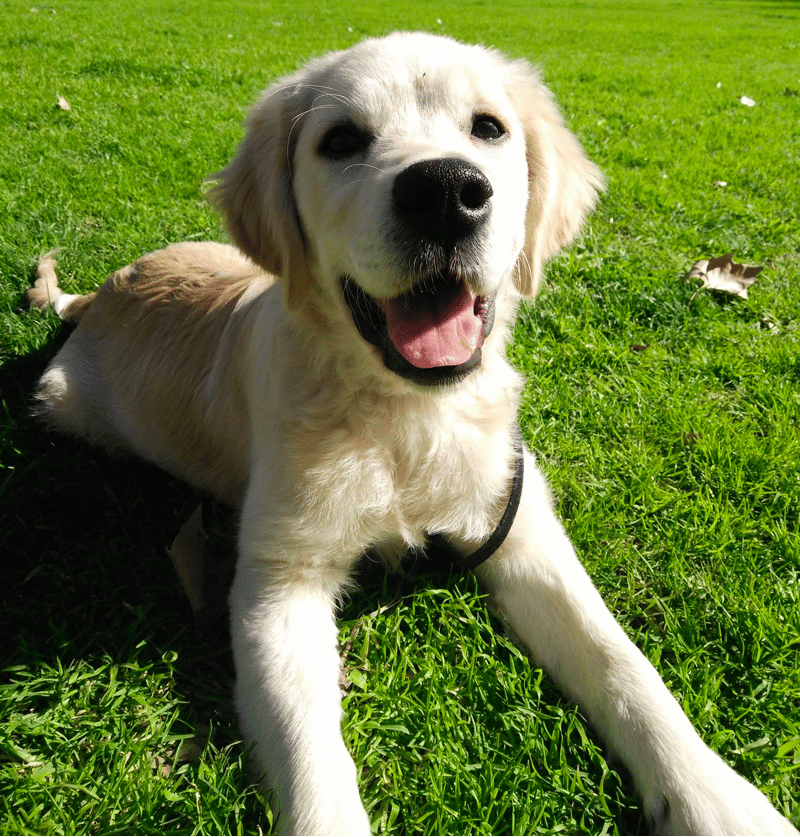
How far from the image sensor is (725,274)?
155 inches

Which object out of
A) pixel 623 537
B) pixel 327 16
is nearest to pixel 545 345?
pixel 623 537

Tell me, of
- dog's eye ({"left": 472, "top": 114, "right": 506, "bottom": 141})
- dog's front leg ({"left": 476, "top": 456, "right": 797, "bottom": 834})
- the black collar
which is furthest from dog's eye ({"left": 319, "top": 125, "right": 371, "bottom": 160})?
dog's front leg ({"left": 476, "top": 456, "right": 797, "bottom": 834})

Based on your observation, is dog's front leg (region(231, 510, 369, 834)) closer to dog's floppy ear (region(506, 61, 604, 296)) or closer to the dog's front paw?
the dog's front paw

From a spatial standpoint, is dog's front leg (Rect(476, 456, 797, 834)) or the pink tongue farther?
the pink tongue

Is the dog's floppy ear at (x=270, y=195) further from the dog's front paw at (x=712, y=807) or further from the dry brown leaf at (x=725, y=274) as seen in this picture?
the dry brown leaf at (x=725, y=274)

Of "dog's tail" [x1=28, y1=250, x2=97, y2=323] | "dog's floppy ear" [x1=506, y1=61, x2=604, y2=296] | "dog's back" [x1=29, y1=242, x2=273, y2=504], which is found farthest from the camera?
"dog's tail" [x1=28, y1=250, x2=97, y2=323]

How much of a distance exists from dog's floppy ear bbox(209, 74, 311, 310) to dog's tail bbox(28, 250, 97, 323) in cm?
152

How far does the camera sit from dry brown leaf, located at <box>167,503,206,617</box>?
218cm

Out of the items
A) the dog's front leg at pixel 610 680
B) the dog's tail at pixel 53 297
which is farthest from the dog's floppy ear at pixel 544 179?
the dog's tail at pixel 53 297

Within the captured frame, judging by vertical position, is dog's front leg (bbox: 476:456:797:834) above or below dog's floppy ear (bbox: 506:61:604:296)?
below

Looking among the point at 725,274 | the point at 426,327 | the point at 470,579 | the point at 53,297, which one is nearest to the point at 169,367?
the point at 53,297

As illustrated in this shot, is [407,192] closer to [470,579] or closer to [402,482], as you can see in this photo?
[402,482]

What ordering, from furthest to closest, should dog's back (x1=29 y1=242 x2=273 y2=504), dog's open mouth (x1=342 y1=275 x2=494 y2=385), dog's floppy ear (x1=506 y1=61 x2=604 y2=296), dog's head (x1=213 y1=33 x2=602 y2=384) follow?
dog's back (x1=29 y1=242 x2=273 y2=504), dog's floppy ear (x1=506 y1=61 x2=604 y2=296), dog's open mouth (x1=342 y1=275 x2=494 y2=385), dog's head (x1=213 y1=33 x2=602 y2=384)

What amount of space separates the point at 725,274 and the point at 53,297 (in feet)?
12.7
